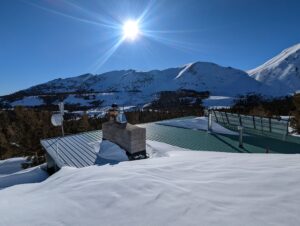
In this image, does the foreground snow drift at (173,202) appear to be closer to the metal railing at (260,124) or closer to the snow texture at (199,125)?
the metal railing at (260,124)

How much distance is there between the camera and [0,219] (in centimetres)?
354

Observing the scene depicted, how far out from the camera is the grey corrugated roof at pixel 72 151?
10.3m

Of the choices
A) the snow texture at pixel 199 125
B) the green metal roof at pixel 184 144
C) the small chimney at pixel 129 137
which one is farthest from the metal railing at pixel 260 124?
the small chimney at pixel 129 137

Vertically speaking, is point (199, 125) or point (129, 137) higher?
point (129, 137)

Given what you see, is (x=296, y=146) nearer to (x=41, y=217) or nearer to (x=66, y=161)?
(x=66, y=161)

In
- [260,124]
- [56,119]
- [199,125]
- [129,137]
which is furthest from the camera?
[199,125]

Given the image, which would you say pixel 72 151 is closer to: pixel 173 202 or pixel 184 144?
pixel 184 144

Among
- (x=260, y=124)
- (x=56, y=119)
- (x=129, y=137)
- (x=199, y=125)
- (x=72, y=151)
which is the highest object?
(x=56, y=119)

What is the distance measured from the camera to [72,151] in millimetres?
12219

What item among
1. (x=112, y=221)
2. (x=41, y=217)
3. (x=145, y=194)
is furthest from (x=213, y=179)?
(x=41, y=217)

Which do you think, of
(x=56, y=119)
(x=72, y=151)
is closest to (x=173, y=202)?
(x=72, y=151)

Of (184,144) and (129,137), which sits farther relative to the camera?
(184,144)

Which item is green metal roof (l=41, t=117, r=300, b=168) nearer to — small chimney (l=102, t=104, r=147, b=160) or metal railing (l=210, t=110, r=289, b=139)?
metal railing (l=210, t=110, r=289, b=139)

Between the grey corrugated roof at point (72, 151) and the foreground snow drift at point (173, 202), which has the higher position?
the foreground snow drift at point (173, 202)
